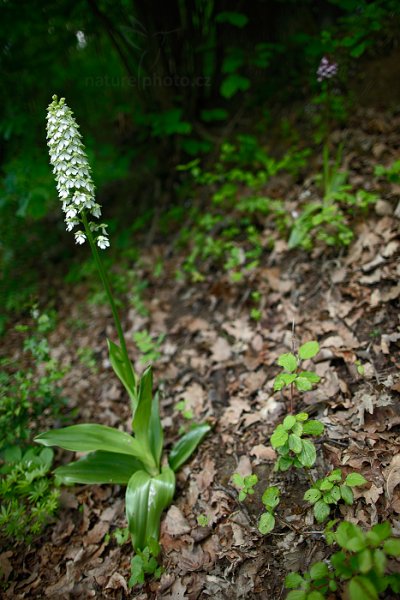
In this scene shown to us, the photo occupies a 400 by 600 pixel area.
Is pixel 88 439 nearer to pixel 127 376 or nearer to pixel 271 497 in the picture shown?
pixel 127 376

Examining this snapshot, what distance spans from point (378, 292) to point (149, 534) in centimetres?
221

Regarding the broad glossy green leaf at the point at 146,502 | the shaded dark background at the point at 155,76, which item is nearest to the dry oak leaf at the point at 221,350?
the broad glossy green leaf at the point at 146,502

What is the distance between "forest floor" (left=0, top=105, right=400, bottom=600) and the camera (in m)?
1.74

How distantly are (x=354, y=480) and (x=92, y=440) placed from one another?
1.44 metres

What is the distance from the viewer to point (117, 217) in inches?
212

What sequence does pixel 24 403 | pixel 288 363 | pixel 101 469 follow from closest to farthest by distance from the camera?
pixel 288 363, pixel 101 469, pixel 24 403

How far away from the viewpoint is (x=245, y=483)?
1.98 meters

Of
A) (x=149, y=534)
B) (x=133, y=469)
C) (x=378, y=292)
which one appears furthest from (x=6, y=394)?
(x=378, y=292)

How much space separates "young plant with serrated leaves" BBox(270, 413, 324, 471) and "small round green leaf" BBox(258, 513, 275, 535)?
240 millimetres

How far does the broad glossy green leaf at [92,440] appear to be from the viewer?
200cm

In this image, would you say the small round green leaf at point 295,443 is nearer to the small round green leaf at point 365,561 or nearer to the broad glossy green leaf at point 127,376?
the small round green leaf at point 365,561

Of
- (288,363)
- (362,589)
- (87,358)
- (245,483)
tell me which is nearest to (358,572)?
(362,589)

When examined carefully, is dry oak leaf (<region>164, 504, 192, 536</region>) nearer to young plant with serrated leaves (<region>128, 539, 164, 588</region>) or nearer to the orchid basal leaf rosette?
young plant with serrated leaves (<region>128, 539, 164, 588</region>)

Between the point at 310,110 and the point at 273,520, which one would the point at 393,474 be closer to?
the point at 273,520
